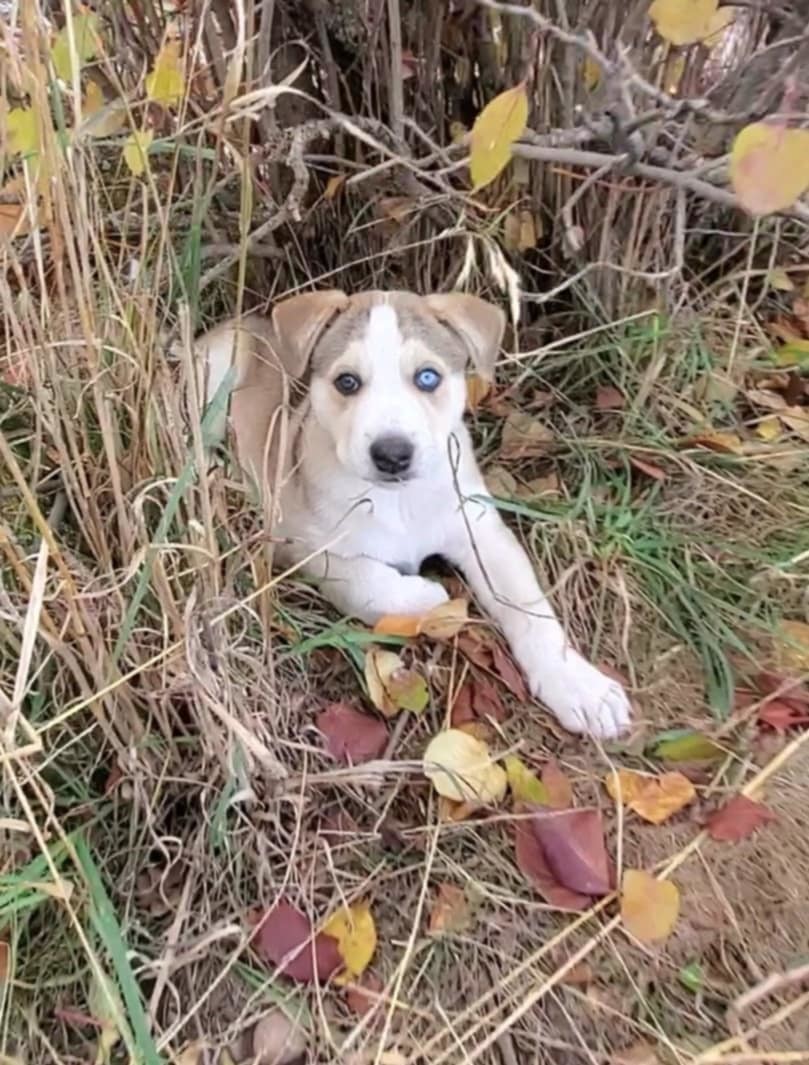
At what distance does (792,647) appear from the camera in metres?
2.46

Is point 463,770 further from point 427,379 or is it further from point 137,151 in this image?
point 137,151

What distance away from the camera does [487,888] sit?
6.86 ft

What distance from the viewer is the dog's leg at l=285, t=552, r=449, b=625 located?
249cm

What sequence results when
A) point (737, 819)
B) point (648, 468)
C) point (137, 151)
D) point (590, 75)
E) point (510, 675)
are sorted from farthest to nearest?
point (648, 468)
point (590, 75)
point (510, 675)
point (737, 819)
point (137, 151)

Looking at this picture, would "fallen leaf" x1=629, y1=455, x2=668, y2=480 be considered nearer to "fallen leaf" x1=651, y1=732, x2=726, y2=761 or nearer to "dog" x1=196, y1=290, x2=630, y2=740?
"dog" x1=196, y1=290, x2=630, y2=740

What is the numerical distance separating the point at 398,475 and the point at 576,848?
2.57 ft

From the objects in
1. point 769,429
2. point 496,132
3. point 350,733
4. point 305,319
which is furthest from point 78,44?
point 769,429

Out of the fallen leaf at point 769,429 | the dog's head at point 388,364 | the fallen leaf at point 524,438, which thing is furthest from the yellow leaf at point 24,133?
the fallen leaf at point 769,429

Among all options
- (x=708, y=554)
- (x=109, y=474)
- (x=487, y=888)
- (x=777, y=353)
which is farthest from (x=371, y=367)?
(x=777, y=353)

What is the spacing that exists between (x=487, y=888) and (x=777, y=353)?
69.3 inches

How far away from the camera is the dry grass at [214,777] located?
188 centimetres

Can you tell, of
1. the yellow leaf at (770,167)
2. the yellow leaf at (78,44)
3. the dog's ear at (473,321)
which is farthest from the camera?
the dog's ear at (473,321)

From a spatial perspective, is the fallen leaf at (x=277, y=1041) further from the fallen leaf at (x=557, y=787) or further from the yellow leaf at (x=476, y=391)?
the yellow leaf at (x=476, y=391)

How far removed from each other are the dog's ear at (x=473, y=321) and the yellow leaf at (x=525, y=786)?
0.89m
